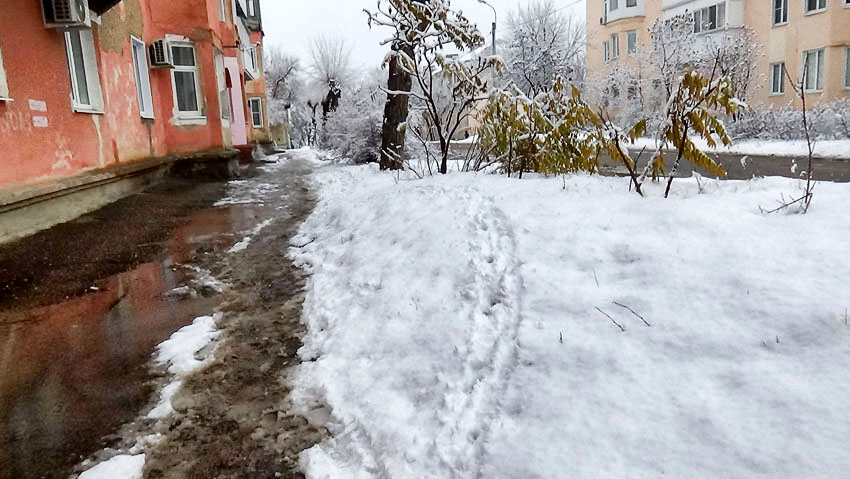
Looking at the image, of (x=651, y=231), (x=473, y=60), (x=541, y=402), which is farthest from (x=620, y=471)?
(x=473, y=60)

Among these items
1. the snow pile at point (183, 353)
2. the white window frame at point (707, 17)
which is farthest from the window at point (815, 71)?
the snow pile at point (183, 353)

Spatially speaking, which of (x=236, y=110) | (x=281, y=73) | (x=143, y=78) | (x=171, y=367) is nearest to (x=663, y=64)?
(x=236, y=110)

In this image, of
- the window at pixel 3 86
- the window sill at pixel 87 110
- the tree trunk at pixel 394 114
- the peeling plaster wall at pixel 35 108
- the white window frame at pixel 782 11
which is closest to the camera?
the window at pixel 3 86

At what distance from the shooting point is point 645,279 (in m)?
2.71

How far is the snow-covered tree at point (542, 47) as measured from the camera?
99.5 feet

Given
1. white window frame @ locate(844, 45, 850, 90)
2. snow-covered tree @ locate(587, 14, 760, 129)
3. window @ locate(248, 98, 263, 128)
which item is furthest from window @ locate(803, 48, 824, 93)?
window @ locate(248, 98, 263, 128)

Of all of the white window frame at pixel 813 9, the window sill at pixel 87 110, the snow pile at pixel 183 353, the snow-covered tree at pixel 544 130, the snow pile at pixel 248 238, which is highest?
the white window frame at pixel 813 9

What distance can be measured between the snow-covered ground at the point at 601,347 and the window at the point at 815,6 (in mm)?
21686

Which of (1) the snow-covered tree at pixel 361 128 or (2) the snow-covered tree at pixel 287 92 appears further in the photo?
(2) the snow-covered tree at pixel 287 92

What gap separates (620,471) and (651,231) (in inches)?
66.3

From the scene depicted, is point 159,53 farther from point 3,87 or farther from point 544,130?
point 544,130

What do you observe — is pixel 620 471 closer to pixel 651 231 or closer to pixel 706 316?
pixel 706 316

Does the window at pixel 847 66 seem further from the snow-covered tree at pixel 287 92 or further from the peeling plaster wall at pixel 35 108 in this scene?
the snow-covered tree at pixel 287 92

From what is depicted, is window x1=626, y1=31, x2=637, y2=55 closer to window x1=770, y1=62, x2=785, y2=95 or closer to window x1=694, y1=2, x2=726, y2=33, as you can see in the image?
window x1=694, y1=2, x2=726, y2=33
